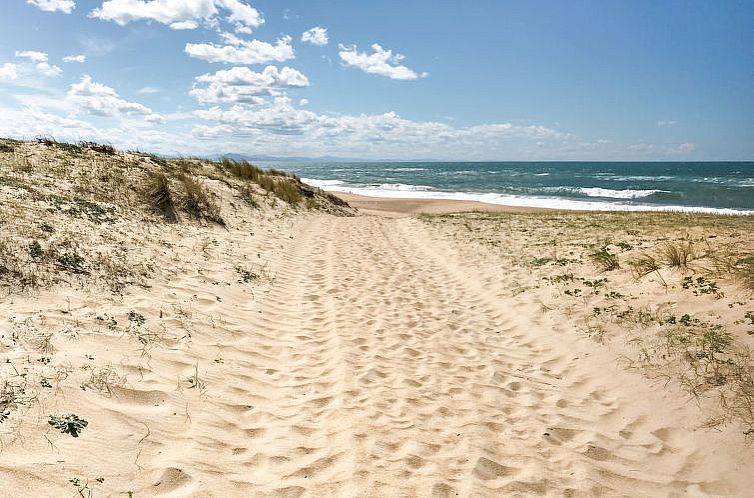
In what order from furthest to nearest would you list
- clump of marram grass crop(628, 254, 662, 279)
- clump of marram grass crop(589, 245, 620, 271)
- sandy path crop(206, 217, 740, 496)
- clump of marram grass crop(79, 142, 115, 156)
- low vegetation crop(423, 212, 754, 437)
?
clump of marram grass crop(79, 142, 115, 156)
clump of marram grass crop(589, 245, 620, 271)
clump of marram grass crop(628, 254, 662, 279)
low vegetation crop(423, 212, 754, 437)
sandy path crop(206, 217, 740, 496)

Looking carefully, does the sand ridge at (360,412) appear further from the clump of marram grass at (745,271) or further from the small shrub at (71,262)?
the clump of marram grass at (745,271)

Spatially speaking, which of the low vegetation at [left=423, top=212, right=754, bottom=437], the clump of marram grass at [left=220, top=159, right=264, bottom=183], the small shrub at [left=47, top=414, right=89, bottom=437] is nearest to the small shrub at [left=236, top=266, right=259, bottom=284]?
the small shrub at [left=47, top=414, right=89, bottom=437]

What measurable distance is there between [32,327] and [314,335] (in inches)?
119

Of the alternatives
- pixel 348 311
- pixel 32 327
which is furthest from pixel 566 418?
pixel 32 327

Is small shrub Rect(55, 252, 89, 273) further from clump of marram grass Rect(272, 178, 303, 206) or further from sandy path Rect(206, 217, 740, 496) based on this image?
clump of marram grass Rect(272, 178, 303, 206)

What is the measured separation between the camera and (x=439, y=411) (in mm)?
4227

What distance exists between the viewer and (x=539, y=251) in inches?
432

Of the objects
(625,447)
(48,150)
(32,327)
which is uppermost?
(48,150)

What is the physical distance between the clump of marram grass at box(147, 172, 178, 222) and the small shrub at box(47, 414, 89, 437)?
779 cm

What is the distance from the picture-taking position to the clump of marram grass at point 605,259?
8.36m

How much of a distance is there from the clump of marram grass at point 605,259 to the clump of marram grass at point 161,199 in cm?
919

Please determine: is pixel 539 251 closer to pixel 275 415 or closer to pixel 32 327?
pixel 275 415

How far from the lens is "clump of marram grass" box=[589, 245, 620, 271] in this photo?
8.36 meters

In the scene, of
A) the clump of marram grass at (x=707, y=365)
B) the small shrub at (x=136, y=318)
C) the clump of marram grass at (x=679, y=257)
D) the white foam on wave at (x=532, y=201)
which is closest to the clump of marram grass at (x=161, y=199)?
the small shrub at (x=136, y=318)
